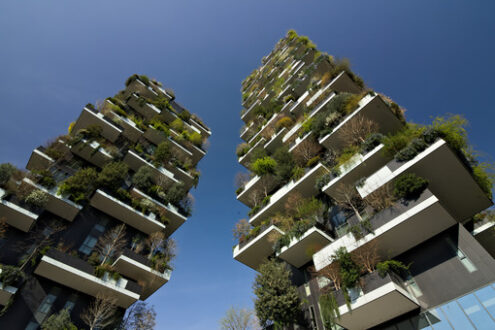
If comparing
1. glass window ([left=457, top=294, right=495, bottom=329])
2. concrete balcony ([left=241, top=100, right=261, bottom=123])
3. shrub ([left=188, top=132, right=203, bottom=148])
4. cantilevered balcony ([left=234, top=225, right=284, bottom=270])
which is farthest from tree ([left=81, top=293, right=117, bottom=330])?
concrete balcony ([left=241, top=100, right=261, bottom=123])

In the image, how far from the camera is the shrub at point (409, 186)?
11305mm

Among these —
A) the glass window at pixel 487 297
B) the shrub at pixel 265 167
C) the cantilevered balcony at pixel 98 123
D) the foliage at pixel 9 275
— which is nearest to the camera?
the glass window at pixel 487 297

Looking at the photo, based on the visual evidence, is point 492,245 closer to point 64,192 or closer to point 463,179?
point 463,179

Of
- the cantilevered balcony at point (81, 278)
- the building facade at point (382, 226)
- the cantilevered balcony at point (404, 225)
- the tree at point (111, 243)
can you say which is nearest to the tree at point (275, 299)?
the building facade at point (382, 226)

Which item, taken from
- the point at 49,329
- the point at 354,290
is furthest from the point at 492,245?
the point at 49,329

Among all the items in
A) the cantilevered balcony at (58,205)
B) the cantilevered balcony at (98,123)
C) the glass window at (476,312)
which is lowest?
the glass window at (476,312)

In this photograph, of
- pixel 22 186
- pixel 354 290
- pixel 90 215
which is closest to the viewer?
pixel 354 290

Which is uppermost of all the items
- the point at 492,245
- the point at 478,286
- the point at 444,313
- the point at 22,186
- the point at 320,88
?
the point at 320,88

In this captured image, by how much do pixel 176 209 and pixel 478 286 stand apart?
70.1 feet

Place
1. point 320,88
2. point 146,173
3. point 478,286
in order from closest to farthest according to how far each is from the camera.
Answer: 1. point 478,286
2. point 146,173
3. point 320,88

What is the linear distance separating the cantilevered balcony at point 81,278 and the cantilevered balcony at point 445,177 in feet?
55.5

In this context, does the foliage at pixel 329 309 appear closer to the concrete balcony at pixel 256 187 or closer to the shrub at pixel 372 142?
the shrub at pixel 372 142

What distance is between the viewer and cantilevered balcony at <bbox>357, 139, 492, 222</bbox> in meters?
11.8

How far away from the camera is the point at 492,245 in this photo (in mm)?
14219
